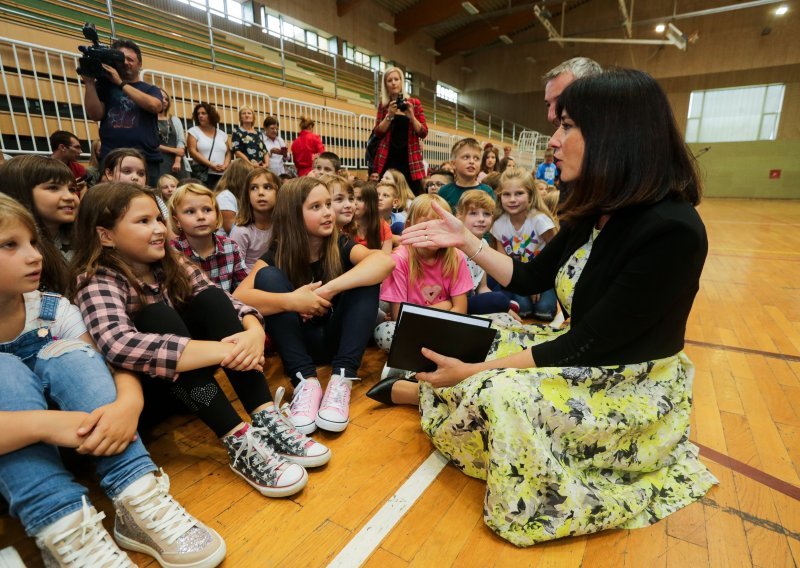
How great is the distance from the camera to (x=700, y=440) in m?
1.38

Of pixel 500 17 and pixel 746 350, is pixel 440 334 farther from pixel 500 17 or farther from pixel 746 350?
pixel 500 17

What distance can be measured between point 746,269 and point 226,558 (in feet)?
15.4

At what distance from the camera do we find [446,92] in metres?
17.2

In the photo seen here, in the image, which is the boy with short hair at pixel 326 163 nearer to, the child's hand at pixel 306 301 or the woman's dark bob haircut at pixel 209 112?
Result: the woman's dark bob haircut at pixel 209 112

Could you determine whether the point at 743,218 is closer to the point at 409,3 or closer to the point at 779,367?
the point at 779,367

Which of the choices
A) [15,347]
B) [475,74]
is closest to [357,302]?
A: [15,347]

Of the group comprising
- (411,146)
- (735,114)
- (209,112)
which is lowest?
(411,146)

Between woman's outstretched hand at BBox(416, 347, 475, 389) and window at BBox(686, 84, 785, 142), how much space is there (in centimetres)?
1626

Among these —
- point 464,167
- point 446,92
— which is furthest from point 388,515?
point 446,92

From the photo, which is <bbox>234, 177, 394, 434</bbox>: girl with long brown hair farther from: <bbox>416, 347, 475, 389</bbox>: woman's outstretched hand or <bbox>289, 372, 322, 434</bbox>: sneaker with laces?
<bbox>416, 347, 475, 389</bbox>: woman's outstretched hand

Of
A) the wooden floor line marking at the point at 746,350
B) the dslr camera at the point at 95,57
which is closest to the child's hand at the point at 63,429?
the dslr camera at the point at 95,57

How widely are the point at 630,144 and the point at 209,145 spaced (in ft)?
12.3

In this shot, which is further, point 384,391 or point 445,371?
point 384,391

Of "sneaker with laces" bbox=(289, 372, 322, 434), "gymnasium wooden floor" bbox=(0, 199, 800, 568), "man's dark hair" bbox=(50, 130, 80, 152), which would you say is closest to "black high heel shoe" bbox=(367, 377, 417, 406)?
"gymnasium wooden floor" bbox=(0, 199, 800, 568)
